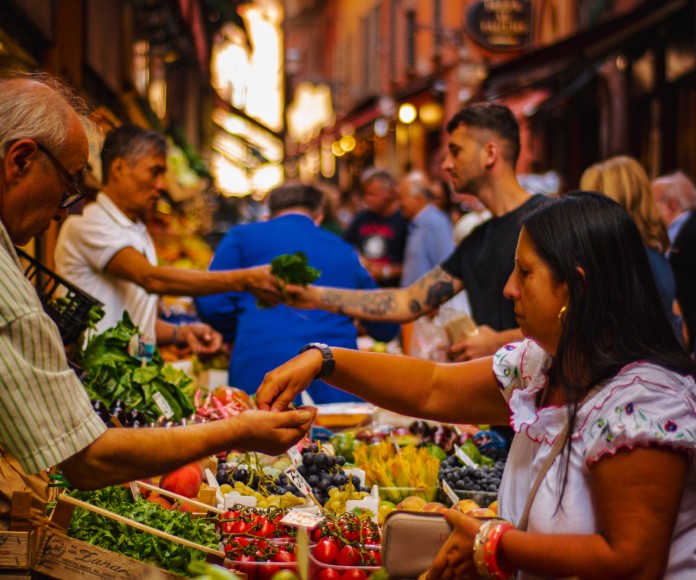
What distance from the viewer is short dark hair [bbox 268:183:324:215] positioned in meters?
5.76

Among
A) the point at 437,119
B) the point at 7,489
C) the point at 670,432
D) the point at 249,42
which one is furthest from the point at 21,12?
the point at 437,119

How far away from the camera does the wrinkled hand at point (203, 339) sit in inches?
225

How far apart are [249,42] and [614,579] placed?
1679 centimetres

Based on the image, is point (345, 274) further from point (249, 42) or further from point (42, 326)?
point (249, 42)

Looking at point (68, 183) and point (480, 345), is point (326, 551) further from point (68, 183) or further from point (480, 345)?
point (480, 345)

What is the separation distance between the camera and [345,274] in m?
5.60

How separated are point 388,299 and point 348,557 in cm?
233

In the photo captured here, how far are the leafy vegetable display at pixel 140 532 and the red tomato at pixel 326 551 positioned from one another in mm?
308

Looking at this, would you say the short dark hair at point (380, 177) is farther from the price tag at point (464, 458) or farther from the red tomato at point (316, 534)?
the red tomato at point (316, 534)

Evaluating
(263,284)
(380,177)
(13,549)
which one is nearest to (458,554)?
(13,549)

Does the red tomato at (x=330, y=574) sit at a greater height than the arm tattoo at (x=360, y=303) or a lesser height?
lesser

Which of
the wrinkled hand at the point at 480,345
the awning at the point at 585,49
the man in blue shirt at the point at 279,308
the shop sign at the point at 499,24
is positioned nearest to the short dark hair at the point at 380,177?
the awning at the point at 585,49

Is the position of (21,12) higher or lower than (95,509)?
higher

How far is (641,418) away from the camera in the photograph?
2043 mm
